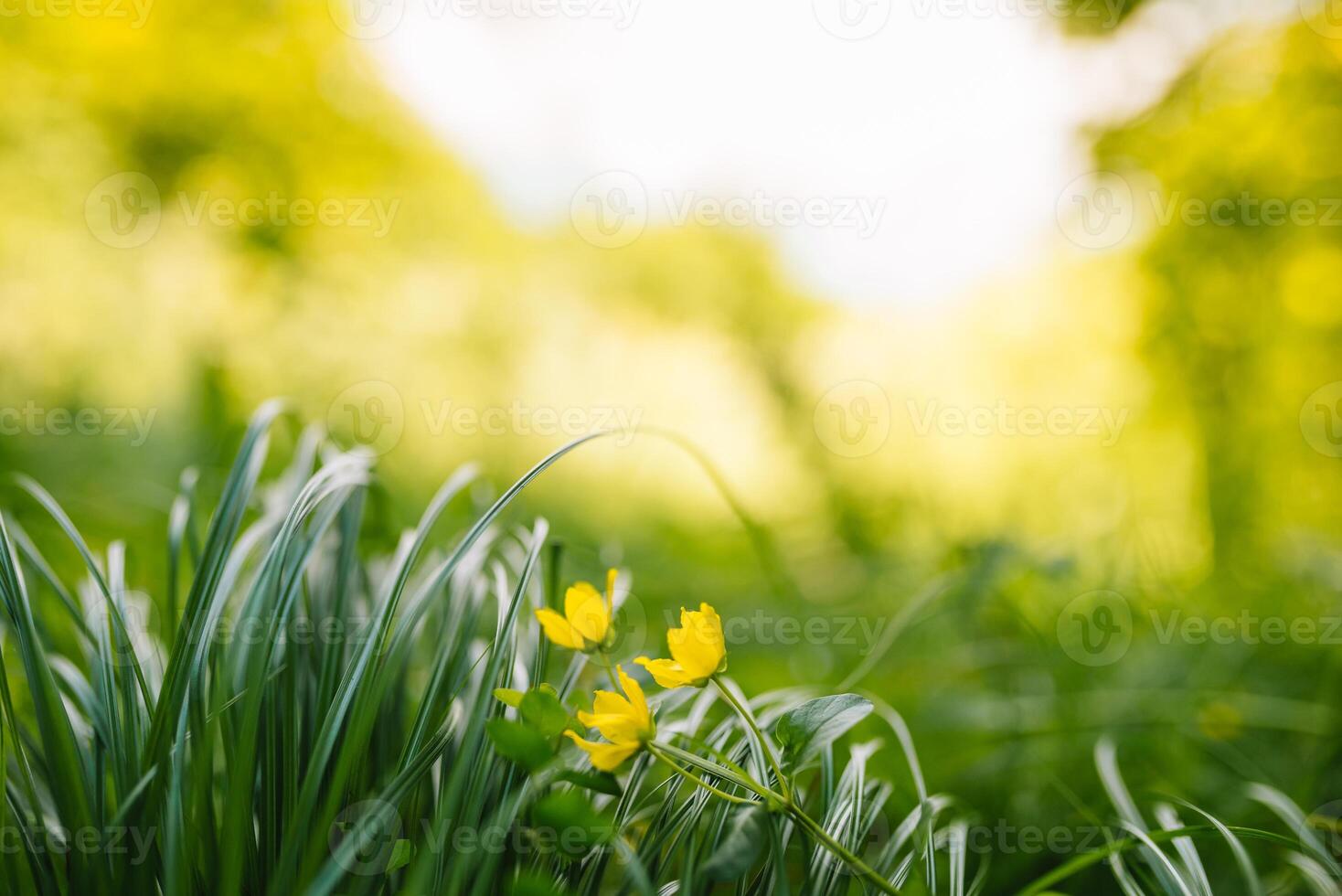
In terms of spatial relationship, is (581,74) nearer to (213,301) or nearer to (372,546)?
(213,301)

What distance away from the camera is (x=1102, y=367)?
2.10 meters

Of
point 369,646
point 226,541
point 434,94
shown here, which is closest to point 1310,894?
point 369,646

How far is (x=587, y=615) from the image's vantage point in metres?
0.45

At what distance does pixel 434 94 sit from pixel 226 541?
303cm
